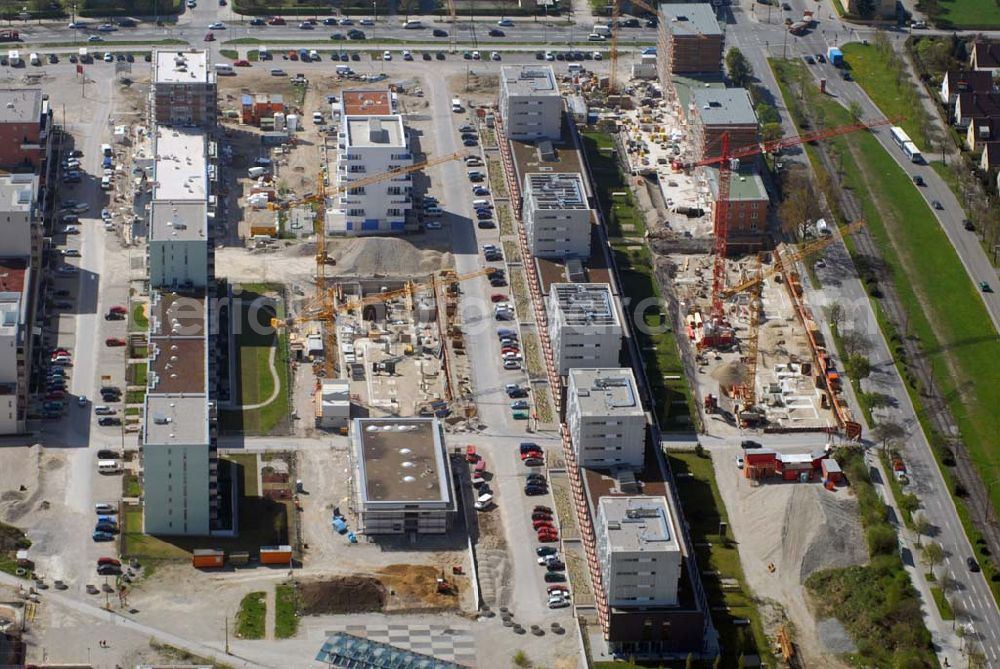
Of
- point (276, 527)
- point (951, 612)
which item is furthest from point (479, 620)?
point (951, 612)

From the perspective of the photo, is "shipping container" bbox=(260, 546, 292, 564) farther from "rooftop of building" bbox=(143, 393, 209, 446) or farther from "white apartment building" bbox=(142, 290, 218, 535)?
"rooftop of building" bbox=(143, 393, 209, 446)

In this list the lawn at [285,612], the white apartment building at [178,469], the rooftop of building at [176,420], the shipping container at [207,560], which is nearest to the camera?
the lawn at [285,612]

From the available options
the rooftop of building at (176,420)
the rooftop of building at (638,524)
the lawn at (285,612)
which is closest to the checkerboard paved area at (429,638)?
the lawn at (285,612)

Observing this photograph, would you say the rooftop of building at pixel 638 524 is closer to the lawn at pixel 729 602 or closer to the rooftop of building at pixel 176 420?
the lawn at pixel 729 602

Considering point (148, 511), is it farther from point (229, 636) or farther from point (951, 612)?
point (951, 612)

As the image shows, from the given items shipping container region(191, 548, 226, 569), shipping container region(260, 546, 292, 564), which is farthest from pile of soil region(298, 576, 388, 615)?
shipping container region(191, 548, 226, 569)

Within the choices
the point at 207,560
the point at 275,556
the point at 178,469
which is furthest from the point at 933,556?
the point at 178,469
